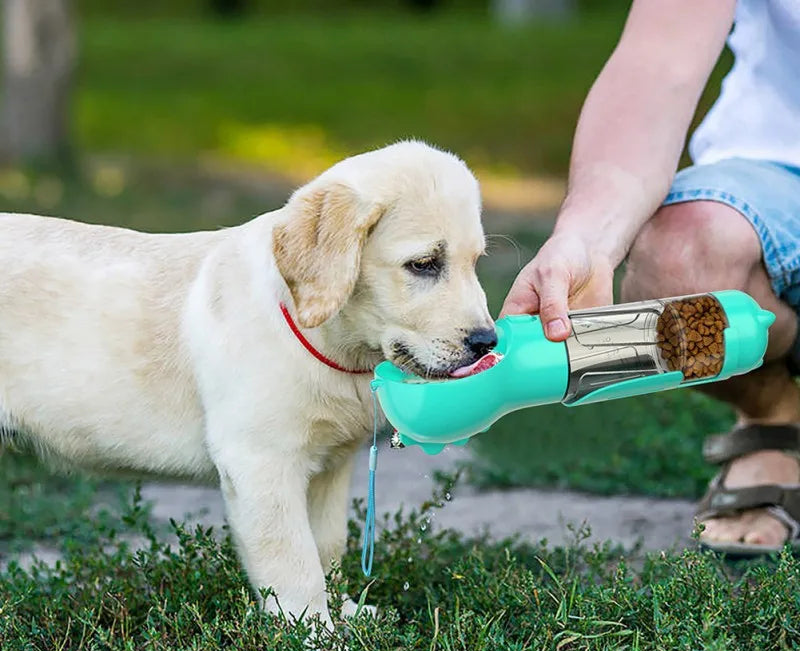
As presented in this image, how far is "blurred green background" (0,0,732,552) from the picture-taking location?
16.3ft

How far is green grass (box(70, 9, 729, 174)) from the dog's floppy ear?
9.42 m

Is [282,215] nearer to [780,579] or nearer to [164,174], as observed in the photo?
[780,579]

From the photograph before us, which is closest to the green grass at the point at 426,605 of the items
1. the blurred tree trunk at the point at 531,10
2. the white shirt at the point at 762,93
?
the white shirt at the point at 762,93

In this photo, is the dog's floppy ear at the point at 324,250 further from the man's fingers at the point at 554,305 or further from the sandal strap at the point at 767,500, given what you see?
the sandal strap at the point at 767,500

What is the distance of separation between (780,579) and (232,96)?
44.8ft

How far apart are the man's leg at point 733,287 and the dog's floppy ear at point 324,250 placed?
1025 millimetres

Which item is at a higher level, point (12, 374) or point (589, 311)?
point (589, 311)

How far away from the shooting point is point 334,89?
1647 centimetres

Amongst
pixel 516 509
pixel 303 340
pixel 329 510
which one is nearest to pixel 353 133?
pixel 516 509

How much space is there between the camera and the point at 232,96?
16.0 metres

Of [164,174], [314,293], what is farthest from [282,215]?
[164,174]

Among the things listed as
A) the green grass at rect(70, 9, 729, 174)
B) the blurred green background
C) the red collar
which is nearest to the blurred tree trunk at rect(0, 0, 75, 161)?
the blurred green background

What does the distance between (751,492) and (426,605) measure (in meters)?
1.09

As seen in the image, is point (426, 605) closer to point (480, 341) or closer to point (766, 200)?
point (480, 341)
